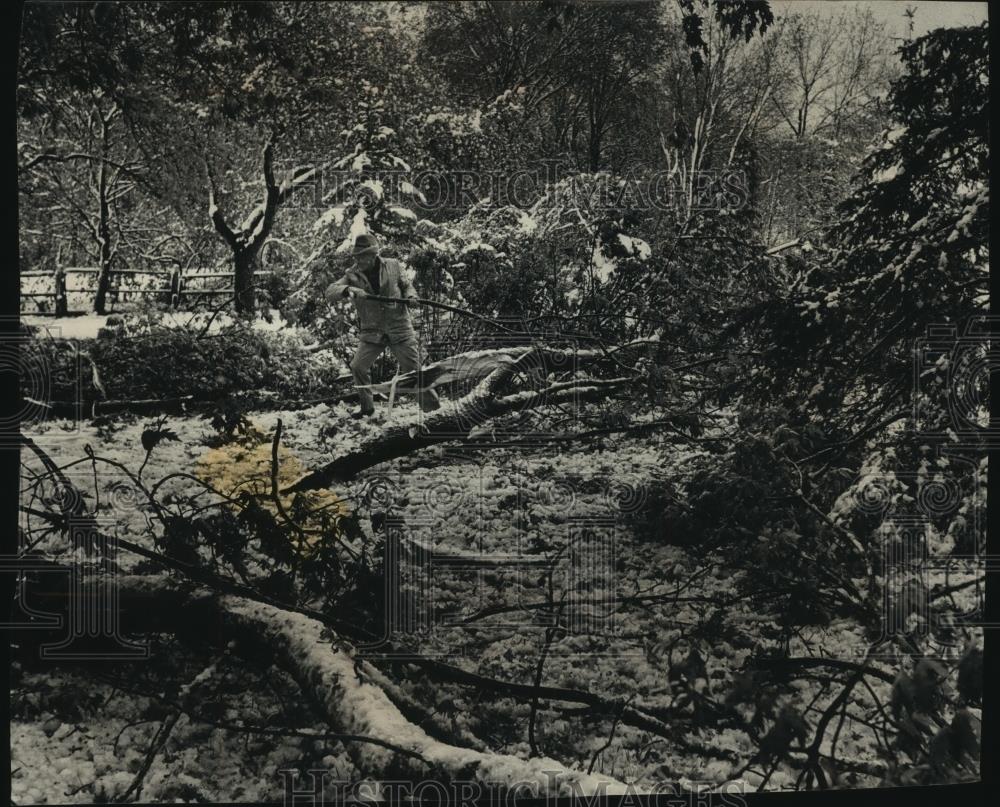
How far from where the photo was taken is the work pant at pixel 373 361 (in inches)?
103

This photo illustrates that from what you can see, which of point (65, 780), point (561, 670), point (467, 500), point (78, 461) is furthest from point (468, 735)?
point (78, 461)

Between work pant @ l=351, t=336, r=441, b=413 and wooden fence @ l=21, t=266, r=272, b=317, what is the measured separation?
1.22 feet

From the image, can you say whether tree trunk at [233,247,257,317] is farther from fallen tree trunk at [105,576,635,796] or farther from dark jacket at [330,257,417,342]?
fallen tree trunk at [105,576,635,796]

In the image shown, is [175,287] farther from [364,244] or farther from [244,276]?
[364,244]

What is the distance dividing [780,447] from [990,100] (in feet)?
4.18

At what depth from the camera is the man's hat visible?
257 centimetres

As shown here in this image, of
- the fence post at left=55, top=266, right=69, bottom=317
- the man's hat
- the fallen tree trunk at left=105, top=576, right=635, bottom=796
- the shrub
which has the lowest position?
the fallen tree trunk at left=105, top=576, right=635, bottom=796

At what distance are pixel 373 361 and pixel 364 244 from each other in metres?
0.35

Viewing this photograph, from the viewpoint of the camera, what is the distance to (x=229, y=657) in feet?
8.35

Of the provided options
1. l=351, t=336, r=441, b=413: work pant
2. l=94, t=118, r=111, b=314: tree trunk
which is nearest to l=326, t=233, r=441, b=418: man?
l=351, t=336, r=441, b=413: work pant

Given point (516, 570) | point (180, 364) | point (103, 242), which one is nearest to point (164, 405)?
point (180, 364)

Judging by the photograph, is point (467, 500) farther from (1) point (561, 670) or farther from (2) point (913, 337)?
(2) point (913, 337)

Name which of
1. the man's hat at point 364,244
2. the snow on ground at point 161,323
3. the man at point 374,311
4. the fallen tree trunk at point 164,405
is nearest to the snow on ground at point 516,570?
the fallen tree trunk at point 164,405

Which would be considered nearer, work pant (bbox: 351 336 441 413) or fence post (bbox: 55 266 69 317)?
fence post (bbox: 55 266 69 317)
